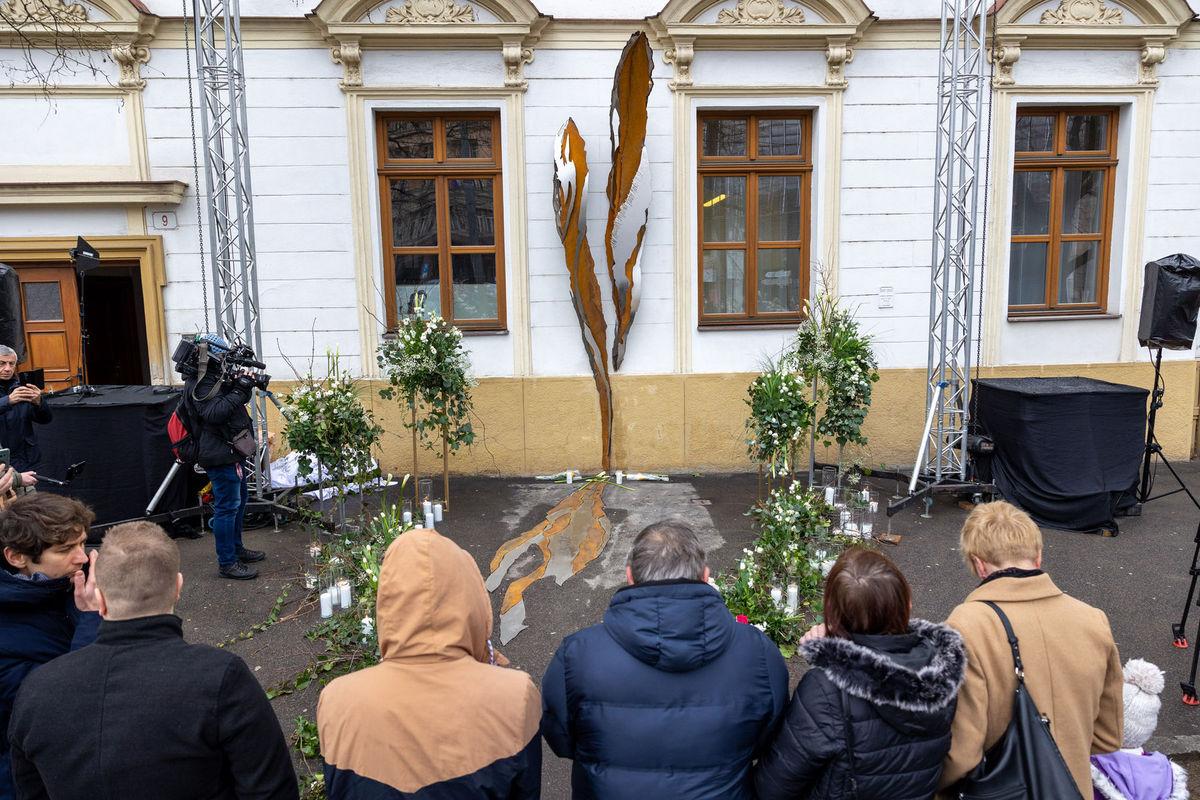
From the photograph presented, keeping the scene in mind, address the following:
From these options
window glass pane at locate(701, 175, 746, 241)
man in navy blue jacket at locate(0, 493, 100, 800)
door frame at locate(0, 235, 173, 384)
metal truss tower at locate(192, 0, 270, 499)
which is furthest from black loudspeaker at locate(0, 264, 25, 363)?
window glass pane at locate(701, 175, 746, 241)

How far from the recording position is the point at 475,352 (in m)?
Result: 7.66

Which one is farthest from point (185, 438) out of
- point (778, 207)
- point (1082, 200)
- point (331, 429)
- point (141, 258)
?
point (1082, 200)

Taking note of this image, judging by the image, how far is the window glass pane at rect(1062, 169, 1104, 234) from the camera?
8.13m

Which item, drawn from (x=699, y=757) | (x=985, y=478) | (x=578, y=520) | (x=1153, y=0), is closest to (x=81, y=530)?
(x=699, y=757)

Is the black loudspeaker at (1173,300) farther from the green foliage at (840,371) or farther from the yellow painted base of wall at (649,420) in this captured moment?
the green foliage at (840,371)

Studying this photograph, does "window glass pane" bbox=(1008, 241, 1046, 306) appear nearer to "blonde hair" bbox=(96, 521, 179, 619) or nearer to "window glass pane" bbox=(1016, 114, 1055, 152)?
"window glass pane" bbox=(1016, 114, 1055, 152)

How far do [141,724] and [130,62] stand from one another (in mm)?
7249

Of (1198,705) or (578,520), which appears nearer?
(1198,705)

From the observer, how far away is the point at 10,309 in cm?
454

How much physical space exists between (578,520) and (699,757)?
4666mm

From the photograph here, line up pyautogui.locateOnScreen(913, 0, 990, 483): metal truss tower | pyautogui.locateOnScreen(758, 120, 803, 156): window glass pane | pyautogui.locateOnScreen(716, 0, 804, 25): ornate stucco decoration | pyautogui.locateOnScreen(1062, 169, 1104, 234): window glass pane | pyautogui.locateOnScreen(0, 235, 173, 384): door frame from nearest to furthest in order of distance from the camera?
1. pyautogui.locateOnScreen(913, 0, 990, 483): metal truss tower
2. pyautogui.locateOnScreen(0, 235, 173, 384): door frame
3. pyautogui.locateOnScreen(716, 0, 804, 25): ornate stucco decoration
4. pyautogui.locateOnScreen(758, 120, 803, 156): window glass pane
5. pyautogui.locateOnScreen(1062, 169, 1104, 234): window glass pane

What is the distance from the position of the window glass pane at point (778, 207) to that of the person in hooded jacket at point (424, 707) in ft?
22.7

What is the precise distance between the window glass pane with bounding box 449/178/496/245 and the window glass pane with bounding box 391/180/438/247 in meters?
0.18

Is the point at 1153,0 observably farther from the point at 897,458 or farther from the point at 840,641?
the point at 840,641
